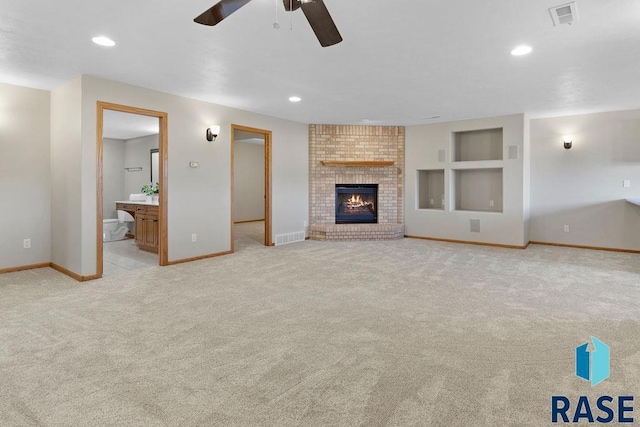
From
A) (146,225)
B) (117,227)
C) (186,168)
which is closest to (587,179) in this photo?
(186,168)

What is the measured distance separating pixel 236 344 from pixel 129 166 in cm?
807

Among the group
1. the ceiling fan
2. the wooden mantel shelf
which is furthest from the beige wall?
the ceiling fan

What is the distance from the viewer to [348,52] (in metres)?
3.61

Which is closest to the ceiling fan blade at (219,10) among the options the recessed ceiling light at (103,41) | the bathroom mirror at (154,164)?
the recessed ceiling light at (103,41)

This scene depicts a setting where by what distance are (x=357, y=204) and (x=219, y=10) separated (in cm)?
633

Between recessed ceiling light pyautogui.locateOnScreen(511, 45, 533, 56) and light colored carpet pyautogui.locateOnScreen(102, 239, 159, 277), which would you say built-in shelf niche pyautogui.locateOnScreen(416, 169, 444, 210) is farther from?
light colored carpet pyautogui.locateOnScreen(102, 239, 159, 277)

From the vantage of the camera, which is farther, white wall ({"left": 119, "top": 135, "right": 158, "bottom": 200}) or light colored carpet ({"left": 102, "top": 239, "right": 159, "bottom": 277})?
white wall ({"left": 119, "top": 135, "right": 158, "bottom": 200})

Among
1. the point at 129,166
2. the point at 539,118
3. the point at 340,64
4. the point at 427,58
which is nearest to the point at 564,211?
the point at 539,118

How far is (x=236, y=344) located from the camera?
257 cm

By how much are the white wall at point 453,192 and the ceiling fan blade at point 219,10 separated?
235 inches

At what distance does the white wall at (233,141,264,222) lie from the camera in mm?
11094

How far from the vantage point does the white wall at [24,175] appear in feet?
15.3

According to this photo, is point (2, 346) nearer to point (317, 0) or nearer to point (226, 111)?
point (317, 0)

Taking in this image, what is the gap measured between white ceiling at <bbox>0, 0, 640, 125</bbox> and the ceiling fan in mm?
504
